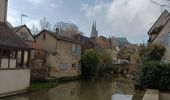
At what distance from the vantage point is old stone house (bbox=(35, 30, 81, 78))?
3616 centimetres

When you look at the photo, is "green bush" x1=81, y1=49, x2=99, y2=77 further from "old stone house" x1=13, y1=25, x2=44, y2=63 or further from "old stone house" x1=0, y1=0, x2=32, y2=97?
"old stone house" x1=0, y1=0, x2=32, y2=97

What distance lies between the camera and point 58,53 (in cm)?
3778

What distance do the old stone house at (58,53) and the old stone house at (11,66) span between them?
11.3m

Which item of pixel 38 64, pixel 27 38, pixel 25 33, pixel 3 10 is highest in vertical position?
pixel 3 10

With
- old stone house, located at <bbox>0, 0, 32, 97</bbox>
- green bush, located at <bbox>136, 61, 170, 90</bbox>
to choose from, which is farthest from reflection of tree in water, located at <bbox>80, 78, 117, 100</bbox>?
old stone house, located at <bbox>0, 0, 32, 97</bbox>

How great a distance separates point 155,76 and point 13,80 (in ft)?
47.5

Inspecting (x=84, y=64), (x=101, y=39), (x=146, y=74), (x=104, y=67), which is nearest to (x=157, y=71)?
(x=146, y=74)

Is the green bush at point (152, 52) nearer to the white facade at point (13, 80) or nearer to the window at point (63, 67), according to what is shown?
the window at point (63, 67)

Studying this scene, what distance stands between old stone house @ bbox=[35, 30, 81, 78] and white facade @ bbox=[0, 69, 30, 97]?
36.6ft

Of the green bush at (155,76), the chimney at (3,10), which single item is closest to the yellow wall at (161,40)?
the green bush at (155,76)

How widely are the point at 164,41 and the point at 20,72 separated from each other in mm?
17715

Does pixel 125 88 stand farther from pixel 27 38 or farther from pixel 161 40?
pixel 27 38

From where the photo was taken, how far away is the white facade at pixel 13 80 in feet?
66.5

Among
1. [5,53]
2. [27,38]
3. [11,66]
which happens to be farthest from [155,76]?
[27,38]
